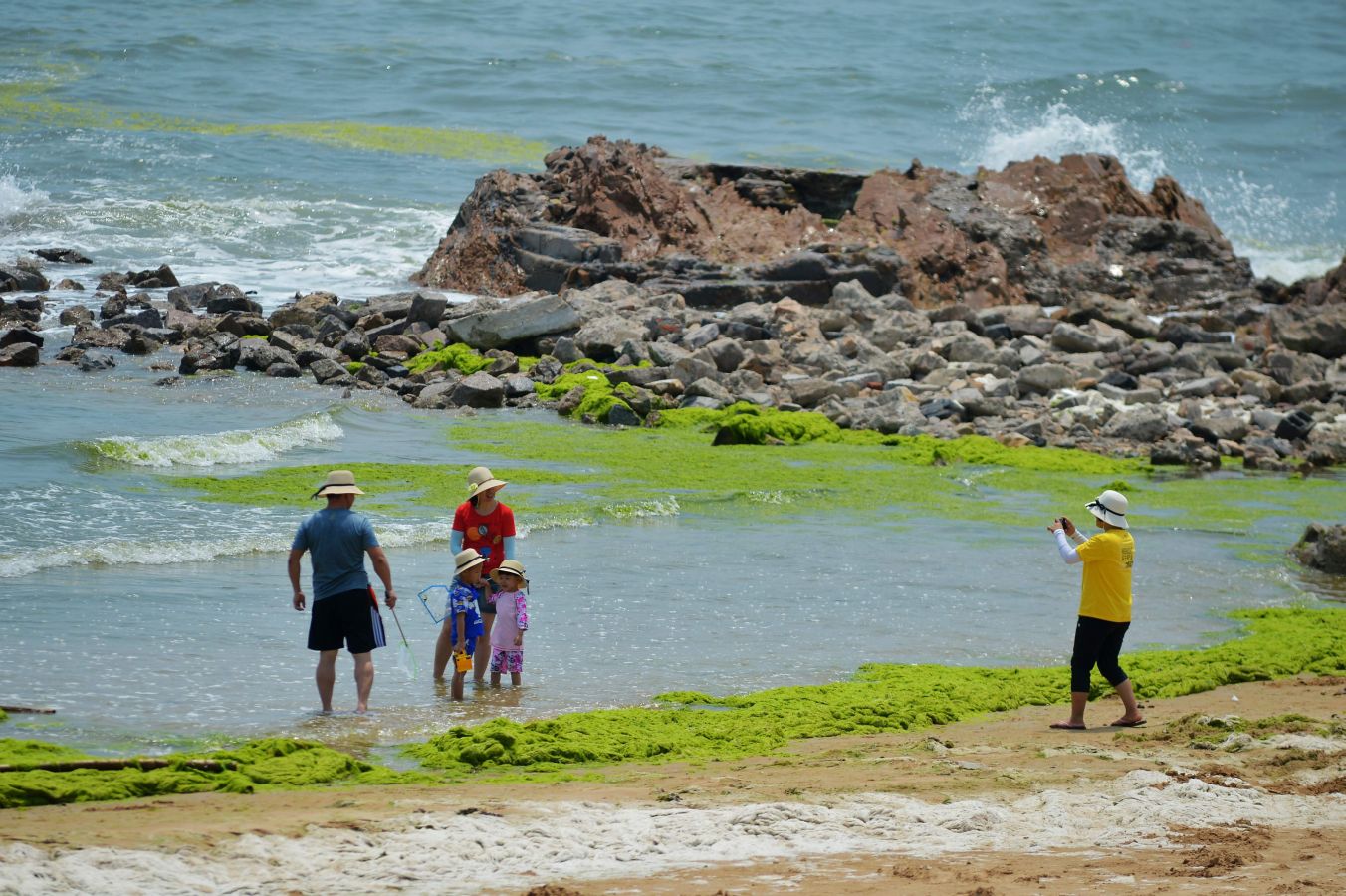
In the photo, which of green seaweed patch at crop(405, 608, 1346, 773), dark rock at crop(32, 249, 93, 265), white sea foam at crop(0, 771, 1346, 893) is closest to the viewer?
white sea foam at crop(0, 771, 1346, 893)

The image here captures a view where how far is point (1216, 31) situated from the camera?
63531 mm

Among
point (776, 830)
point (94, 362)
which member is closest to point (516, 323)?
point (94, 362)

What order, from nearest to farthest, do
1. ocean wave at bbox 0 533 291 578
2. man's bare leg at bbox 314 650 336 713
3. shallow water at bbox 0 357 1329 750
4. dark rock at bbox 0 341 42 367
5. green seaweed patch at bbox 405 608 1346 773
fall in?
green seaweed patch at bbox 405 608 1346 773 < man's bare leg at bbox 314 650 336 713 < shallow water at bbox 0 357 1329 750 < ocean wave at bbox 0 533 291 578 < dark rock at bbox 0 341 42 367

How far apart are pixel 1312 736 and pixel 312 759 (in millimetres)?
5159

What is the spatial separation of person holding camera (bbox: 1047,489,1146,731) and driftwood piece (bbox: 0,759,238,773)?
4.68 m

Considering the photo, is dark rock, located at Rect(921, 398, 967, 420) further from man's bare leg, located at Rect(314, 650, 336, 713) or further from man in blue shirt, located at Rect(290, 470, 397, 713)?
man's bare leg, located at Rect(314, 650, 336, 713)

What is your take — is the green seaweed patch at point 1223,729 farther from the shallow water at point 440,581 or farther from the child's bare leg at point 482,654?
the child's bare leg at point 482,654

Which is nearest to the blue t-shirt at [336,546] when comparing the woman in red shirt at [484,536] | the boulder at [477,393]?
the woman in red shirt at [484,536]

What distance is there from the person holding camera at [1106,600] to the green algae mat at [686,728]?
30.6 inches

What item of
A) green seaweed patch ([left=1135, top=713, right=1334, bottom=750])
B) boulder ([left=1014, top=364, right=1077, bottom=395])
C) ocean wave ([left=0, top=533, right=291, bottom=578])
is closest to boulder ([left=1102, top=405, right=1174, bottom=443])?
boulder ([left=1014, top=364, right=1077, bottom=395])

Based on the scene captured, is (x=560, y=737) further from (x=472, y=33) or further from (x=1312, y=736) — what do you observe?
(x=472, y=33)

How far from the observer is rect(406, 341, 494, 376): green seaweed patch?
22578 millimetres

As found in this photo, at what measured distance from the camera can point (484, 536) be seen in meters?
9.36

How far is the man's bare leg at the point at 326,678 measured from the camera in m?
8.48
